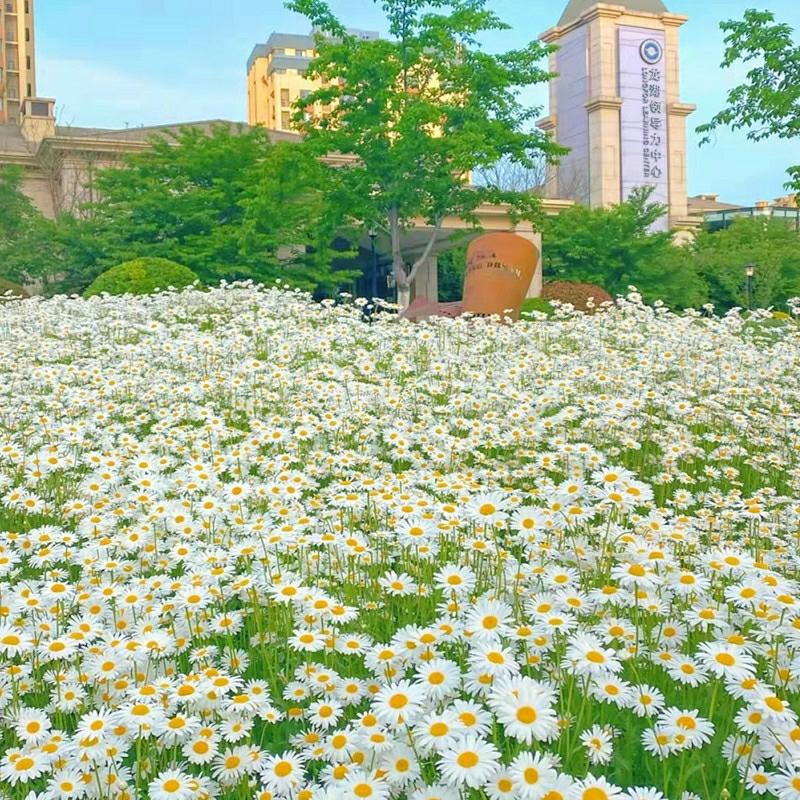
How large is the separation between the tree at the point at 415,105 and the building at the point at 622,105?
3024cm

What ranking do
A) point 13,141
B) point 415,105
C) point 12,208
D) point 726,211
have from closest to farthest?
1. point 415,105
2. point 12,208
3. point 13,141
4. point 726,211

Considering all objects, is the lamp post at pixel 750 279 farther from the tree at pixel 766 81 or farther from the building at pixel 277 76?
the building at pixel 277 76

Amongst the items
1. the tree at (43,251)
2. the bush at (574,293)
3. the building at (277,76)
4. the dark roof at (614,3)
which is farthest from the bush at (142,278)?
the building at (277,76)

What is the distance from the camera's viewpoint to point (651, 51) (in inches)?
2084

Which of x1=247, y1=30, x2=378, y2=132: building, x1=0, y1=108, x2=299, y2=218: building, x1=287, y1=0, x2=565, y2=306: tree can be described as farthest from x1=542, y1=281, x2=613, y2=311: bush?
x1=247, y1=30, x2=378, y2=132: building

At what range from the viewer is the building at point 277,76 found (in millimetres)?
93375

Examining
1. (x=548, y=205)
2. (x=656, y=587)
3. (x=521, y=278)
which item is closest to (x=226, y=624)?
(x=656, y=587)

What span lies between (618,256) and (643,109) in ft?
89.5

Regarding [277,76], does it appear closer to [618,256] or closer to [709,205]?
[709,205]

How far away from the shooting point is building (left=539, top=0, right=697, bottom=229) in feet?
167

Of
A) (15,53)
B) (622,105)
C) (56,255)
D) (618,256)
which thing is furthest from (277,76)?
(56,255)

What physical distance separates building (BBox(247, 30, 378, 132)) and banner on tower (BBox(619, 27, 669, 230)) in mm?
43783

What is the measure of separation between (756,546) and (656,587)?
128 centimetres

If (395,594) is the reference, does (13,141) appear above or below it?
above
